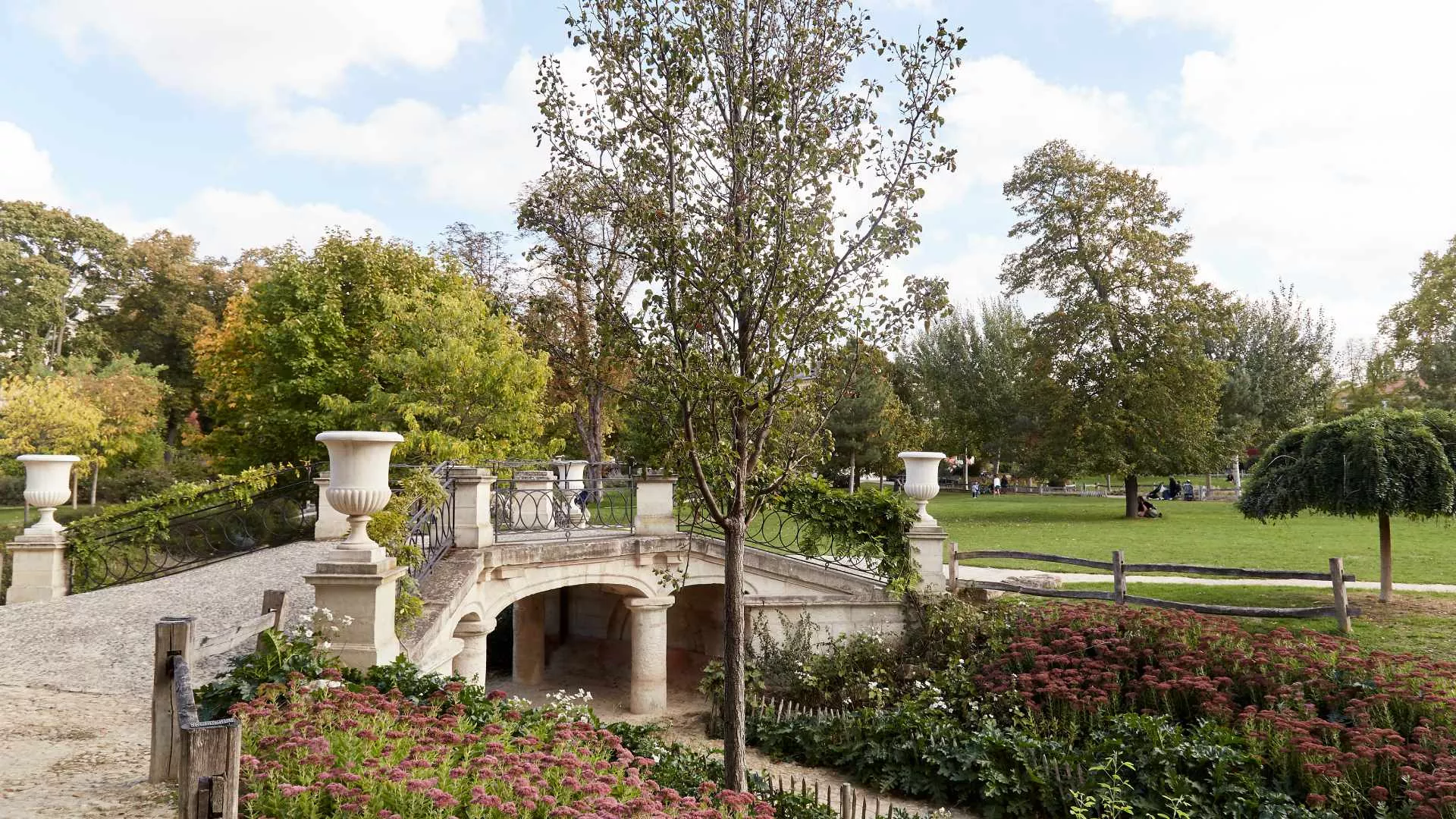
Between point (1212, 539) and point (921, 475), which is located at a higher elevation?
point (921, 475)

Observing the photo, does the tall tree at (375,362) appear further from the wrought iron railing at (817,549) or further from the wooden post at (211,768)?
the wooden post at (211,768)

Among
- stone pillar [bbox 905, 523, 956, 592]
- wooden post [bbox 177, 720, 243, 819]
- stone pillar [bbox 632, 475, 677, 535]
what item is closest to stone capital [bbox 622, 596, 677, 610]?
stone pillar [bbox 632, 475, 677, 535]

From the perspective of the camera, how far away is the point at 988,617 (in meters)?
11.2

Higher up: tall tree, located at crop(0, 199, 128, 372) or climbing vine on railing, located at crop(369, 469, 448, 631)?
tall tree, located at crop(0, 199, 128, 372)

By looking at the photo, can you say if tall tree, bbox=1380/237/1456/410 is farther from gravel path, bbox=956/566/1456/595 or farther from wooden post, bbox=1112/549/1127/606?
wooden post, bbox=1112/549/1127/606

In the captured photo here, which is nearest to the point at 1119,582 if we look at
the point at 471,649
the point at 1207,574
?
the point at 1207,574

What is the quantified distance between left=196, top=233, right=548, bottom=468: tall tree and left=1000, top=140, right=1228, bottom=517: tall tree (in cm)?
1639

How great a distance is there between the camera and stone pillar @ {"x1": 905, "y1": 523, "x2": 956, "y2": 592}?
11.4 meters

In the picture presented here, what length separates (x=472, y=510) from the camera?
1016cm

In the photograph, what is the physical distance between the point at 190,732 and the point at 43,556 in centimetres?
1031

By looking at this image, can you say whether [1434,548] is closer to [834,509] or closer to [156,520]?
[834,509]

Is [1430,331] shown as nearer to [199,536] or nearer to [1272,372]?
[1272,372]

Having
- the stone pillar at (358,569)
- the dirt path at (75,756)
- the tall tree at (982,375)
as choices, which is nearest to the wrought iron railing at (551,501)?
the stone pillar at (358,569)

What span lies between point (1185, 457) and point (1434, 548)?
843cm
